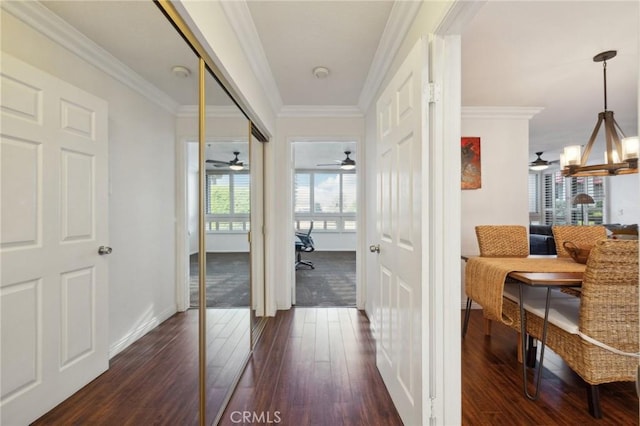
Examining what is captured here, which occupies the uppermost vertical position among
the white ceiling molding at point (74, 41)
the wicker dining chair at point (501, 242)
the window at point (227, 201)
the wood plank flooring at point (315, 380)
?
the white ceiling molding at point (74, 41)

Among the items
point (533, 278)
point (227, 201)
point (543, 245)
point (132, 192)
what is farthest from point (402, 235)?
point (543, 245)

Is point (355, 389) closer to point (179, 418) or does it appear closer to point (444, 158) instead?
point (179, 418)

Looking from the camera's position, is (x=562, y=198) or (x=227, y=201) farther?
(x=562, y=198)

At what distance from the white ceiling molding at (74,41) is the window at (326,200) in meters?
7.12

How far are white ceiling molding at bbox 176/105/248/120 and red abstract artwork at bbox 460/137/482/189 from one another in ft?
8.88

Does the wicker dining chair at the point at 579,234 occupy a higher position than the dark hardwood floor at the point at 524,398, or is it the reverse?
the wicker dining chair at the point at 579,234

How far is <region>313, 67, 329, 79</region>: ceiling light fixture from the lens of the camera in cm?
259

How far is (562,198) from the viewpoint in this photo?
789cm

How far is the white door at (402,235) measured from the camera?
1.42 metres

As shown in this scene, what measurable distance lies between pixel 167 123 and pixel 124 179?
416 mm

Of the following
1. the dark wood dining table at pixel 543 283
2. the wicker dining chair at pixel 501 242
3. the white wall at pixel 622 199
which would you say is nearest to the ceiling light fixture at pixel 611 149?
the wicker dining chair at pixel 501 242

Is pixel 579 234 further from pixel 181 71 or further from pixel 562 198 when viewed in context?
pixel 562 198

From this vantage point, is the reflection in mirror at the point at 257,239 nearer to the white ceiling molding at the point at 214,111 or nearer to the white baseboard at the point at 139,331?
the white ceiling molding at the point at 214,111
